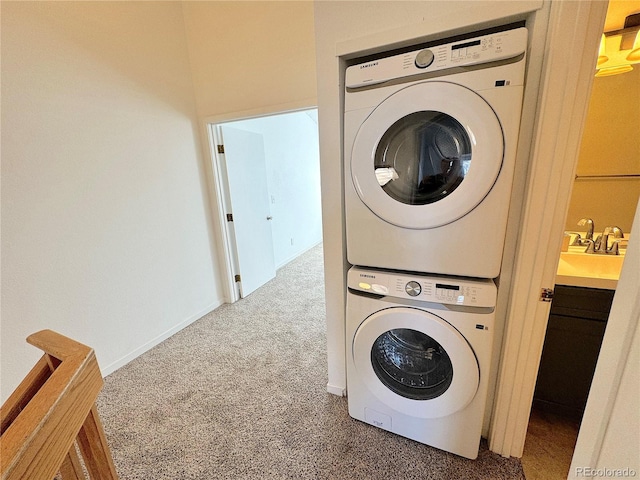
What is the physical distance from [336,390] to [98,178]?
2160 millimetres

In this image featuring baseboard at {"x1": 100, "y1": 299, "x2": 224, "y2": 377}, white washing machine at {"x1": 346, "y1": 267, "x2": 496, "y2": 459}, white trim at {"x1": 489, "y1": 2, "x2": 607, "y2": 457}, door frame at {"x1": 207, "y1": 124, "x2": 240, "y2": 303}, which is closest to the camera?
white trim at {"x1": 489, "y1": 2, "x2": 607, "y2": 457}

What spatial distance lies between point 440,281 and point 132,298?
2247mm

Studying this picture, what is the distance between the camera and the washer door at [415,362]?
1.10m

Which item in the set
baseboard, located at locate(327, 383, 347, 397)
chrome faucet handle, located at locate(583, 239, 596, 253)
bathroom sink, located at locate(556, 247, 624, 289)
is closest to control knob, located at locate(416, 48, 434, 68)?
bathroom sink, located at locate(556, 247, 624, 289)

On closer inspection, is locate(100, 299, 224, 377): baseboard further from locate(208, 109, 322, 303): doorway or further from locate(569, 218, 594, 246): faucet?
locate(569, 218, 594, 246): faucet

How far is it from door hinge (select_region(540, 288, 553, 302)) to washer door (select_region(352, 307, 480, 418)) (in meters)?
0.35

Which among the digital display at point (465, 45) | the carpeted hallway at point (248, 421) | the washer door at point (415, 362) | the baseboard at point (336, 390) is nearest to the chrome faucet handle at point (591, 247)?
the washer door at point (415, 362)

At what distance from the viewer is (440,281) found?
3.61ft

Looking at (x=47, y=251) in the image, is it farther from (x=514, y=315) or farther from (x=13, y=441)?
(x=514, y=315)

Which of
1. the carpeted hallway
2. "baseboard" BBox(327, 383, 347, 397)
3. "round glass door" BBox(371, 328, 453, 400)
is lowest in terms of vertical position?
the carpeted hallway

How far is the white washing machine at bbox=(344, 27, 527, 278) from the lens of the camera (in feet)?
3.05

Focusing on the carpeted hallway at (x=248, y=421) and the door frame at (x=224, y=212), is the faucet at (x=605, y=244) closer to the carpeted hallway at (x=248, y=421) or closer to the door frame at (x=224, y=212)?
the carpeted hallway at (x=248, y=421)

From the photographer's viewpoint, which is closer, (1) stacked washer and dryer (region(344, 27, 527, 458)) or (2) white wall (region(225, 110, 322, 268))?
(1) stacked washer and dryer (region(344, 27, 527, 458))

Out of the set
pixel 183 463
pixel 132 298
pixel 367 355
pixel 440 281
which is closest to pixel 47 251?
pixel 132 298
